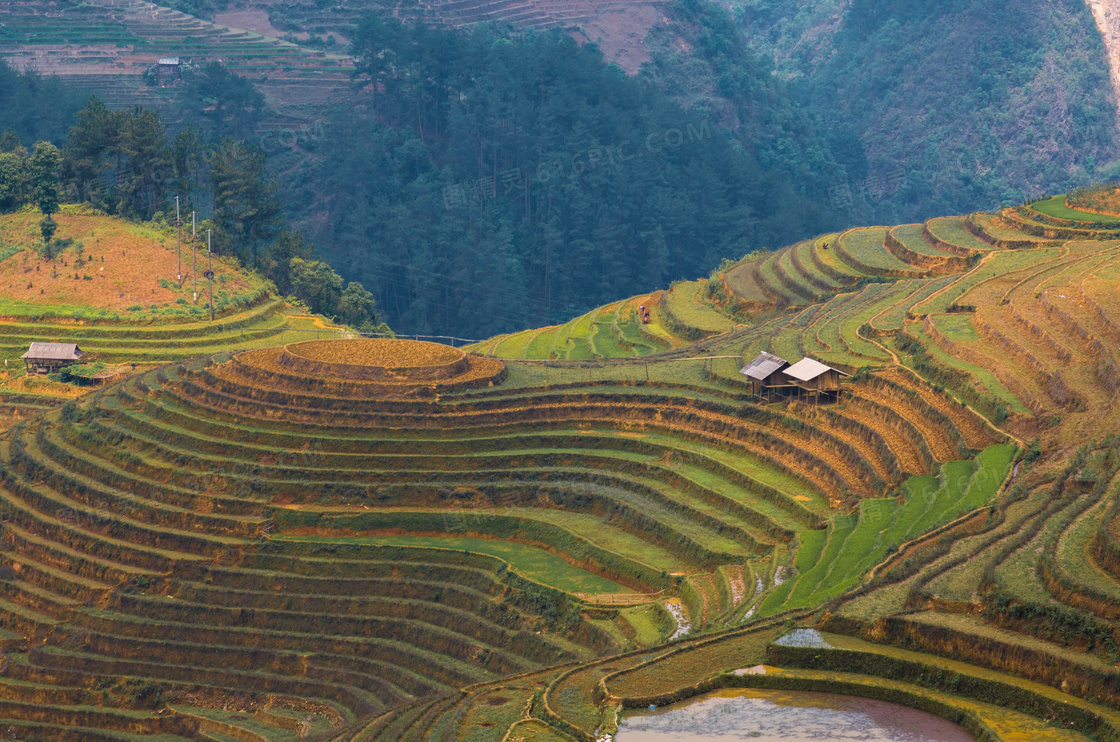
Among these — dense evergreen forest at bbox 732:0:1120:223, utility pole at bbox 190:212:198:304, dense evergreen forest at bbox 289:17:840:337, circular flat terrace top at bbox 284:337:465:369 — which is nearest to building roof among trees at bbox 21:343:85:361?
utility pole at bbox 190:212:198:304

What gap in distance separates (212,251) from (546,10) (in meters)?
62.4

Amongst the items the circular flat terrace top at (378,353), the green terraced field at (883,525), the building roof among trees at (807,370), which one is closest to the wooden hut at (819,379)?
the building roof among trees at (807,370)

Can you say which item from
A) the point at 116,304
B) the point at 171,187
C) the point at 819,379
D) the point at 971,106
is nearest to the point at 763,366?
the point at 819,379

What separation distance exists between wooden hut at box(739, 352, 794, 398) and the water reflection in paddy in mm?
17203

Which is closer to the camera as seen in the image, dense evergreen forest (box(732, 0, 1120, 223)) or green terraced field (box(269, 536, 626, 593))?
green terraced field (box(269, 536, 626, 593))

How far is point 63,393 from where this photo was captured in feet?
179

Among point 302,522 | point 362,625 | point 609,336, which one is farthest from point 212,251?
point 362,625

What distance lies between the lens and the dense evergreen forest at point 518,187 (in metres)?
92.7

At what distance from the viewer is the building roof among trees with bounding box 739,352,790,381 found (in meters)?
40.0

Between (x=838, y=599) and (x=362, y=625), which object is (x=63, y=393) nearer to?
(x=362, y=625)

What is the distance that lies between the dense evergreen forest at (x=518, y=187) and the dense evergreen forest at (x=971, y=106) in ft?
45.5

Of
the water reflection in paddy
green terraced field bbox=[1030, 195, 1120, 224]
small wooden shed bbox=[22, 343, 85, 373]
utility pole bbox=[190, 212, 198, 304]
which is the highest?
green terraced field bbox=[1030, 195, 1120, 224]

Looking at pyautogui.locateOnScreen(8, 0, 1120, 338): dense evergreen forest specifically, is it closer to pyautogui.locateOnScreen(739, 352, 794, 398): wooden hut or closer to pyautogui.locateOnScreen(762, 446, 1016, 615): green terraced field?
pyautogui.locateOnScreen(739, 352, 794, 398): wooden hut

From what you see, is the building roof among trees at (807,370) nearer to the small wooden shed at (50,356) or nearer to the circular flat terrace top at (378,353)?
the circular flat terrace top at (378,353)
